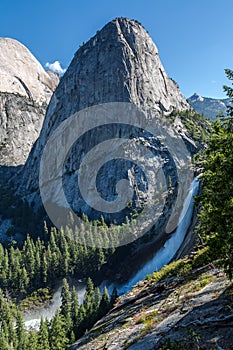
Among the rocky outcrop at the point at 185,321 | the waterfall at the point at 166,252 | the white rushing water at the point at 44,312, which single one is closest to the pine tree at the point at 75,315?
the white rushing water at the point at 44,312

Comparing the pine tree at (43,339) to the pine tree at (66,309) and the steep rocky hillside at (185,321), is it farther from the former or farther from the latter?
the steep rocky hillside at (185,321)

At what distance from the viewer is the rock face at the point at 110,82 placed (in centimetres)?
13962

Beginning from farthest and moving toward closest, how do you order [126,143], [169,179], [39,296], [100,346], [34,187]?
1. [34,187]
2. [126,143]
3. [169,179]
4. [39,296]
5. [100,346]

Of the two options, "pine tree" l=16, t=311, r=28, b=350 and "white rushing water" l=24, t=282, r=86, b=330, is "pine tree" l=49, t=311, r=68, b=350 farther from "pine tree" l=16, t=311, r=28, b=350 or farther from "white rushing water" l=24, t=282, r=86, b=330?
"white rushing water" l=24, t=282, r=86, b=330

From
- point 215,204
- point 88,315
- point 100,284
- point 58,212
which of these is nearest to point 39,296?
point 100,284

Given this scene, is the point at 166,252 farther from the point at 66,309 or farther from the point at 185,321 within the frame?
the point at 185,321

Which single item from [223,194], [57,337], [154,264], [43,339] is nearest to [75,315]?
[57,337]

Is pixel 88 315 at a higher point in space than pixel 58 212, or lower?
lower

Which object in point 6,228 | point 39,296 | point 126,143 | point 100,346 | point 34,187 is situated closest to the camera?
point 100,346

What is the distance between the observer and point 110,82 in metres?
142

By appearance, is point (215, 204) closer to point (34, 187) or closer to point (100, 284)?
point (100, 284)

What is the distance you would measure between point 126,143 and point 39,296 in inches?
2616

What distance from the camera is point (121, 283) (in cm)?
8456

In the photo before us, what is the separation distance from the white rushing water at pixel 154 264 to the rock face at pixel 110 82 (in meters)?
46.3
